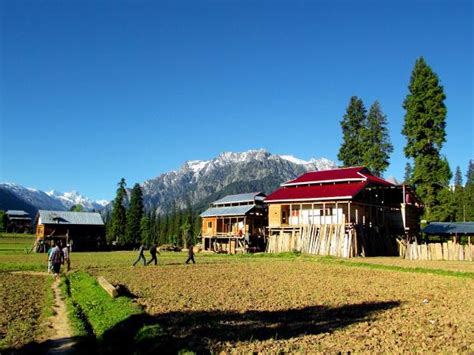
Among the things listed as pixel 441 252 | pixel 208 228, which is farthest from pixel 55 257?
pixel 208 228

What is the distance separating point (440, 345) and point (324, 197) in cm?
3410

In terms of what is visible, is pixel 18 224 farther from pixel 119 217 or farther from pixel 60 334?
pixel 60 334

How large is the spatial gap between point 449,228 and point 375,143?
17.3m

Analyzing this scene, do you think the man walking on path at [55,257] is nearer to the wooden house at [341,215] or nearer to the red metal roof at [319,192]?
the wooden house at [341,215]

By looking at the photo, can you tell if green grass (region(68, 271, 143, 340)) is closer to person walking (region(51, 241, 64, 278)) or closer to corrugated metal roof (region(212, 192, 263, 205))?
person walking (region(51, 241, 64, 278))

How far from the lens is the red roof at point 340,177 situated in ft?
150

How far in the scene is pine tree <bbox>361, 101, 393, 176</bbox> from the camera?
195 feet

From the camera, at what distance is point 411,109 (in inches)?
1977

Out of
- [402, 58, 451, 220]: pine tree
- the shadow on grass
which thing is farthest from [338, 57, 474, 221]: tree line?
the shadow on grass

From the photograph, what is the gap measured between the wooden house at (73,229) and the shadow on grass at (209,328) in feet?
189

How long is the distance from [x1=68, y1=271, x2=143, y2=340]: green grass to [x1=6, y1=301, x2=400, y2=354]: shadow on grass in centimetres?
59

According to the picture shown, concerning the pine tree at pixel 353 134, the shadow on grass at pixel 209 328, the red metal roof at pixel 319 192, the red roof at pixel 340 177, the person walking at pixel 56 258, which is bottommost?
the shadow on grass at pixel 209 328

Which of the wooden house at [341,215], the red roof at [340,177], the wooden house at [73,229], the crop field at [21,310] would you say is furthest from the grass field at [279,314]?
the wooden house at [73,229]

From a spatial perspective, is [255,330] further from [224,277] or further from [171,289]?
[224,277]
